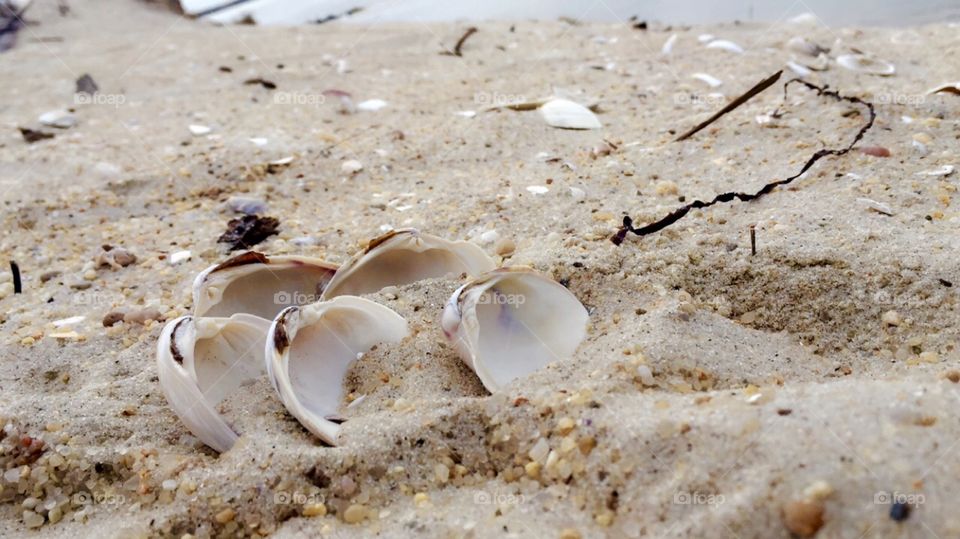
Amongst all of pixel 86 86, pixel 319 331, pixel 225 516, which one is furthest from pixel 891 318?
pixel 86 86

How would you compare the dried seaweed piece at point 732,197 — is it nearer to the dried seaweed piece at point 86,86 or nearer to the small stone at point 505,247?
the small stone at point 505,247

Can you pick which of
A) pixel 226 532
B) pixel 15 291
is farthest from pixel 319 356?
pixel 15 291

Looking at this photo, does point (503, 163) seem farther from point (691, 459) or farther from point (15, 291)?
point (691, 459)

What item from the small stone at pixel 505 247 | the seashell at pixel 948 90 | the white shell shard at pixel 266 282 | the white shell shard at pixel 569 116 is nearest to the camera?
the white shell shard at pixel 266 282

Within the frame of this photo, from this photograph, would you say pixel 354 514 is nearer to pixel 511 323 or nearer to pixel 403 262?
pixel 511 323

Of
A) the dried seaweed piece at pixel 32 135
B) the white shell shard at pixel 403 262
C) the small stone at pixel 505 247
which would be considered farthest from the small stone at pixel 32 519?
the dried seaweed piece at pixel 32 135
